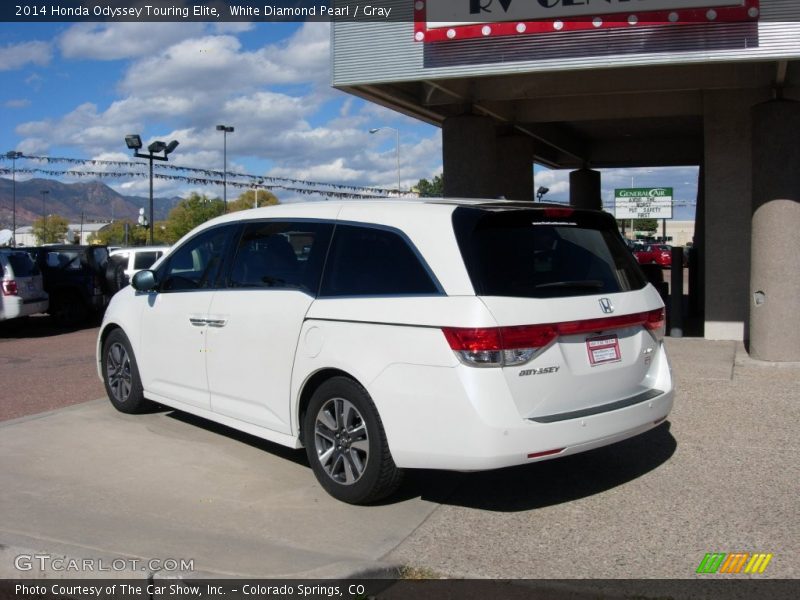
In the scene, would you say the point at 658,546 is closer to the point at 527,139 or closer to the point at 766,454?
the point at 766,454

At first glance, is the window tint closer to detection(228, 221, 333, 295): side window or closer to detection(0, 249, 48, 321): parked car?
detection(0, 249, 48, 321): parked car

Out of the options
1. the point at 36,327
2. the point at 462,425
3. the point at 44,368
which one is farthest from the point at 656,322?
A: the point at 36,327

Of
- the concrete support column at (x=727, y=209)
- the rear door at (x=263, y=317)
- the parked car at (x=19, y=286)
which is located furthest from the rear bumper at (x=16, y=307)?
the concrete support column at (x=727, y=209)

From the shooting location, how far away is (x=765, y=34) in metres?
8.75

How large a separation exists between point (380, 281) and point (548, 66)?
5365 millimetres

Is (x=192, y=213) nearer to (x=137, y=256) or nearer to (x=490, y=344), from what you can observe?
(x=137, y=256)

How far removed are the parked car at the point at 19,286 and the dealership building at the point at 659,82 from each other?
25.4 ft

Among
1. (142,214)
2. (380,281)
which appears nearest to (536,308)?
(380,281)

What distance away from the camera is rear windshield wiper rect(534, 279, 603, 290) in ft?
16.2

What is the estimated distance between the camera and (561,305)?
191 inches

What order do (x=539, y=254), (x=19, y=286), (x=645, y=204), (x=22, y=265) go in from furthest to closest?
(x=645, y=204), (x=22, y=265), (x=19, y=286), (x=539, y=254)

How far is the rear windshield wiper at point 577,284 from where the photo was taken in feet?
16.2

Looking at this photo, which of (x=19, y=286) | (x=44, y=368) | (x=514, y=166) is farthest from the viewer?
(x=514, y=166)

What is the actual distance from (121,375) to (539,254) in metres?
4.30
